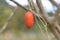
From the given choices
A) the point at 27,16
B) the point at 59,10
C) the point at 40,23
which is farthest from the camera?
the point at 27,16

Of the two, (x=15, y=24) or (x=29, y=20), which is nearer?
(x=29, y=20)

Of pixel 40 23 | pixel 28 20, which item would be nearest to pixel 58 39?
pixel 40 23

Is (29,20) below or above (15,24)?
above

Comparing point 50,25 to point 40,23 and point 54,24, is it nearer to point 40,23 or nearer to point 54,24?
point 54,24

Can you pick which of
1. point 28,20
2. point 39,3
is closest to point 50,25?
point 39,3

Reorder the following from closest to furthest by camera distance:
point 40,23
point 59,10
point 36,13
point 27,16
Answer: point 59,10 → point 36,13 → point 40,23 → point 27,16

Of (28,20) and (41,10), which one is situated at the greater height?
(41,10)

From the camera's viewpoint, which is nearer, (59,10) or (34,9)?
(59,10)

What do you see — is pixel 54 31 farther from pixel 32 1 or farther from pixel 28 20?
pixel 28 20

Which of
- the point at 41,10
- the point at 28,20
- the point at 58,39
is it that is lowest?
the point at 28,20
